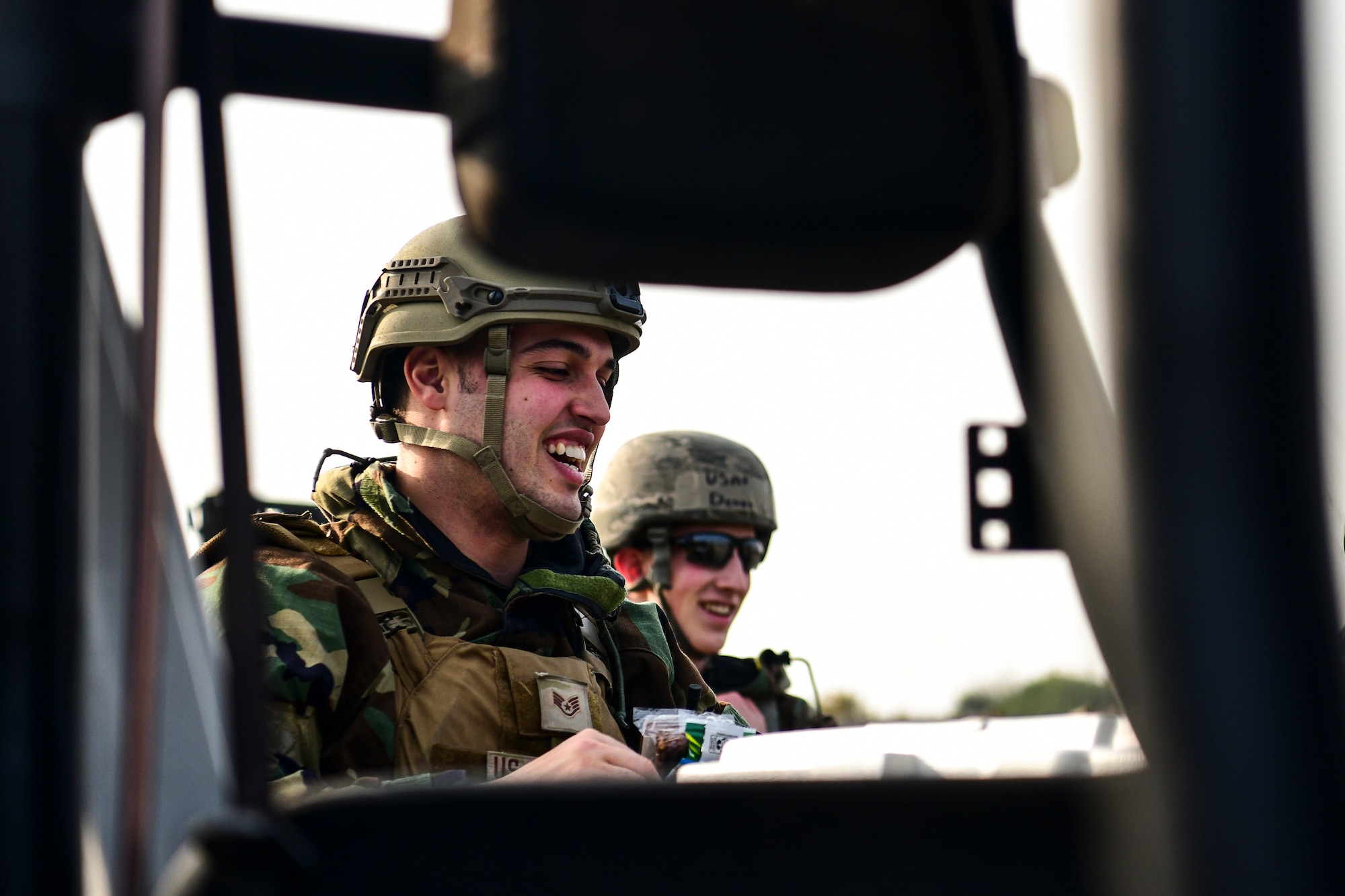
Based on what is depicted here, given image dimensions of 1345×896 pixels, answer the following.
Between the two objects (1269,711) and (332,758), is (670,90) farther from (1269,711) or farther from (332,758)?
(332,758)

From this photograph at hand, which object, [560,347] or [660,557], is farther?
[660,557]

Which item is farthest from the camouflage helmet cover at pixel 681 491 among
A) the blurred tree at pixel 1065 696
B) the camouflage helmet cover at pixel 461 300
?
the blurred tree at pixel 1065 696

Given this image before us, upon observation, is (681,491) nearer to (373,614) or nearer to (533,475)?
(533,475)

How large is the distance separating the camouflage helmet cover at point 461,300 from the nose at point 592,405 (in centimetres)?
14

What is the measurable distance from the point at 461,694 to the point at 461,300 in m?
1.01

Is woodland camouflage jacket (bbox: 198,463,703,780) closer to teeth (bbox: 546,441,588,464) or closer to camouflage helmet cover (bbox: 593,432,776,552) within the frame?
teeth (bbox: 546,441,588,464)

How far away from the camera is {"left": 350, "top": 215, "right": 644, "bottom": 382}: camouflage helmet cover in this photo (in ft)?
11.7

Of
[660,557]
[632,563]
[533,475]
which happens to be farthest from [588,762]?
[632,563]

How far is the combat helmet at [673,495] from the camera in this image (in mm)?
6227

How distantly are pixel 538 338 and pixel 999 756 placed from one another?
2402 millimetres

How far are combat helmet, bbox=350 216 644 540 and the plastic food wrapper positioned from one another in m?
0.60

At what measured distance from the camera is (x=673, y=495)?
6250mm

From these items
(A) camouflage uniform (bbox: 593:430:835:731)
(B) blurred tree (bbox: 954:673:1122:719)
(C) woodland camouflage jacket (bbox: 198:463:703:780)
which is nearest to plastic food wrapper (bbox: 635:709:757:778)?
(C) woodland camouflage jacket (bbox: 198:463:703:780)

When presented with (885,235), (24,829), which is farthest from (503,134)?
(24,829)
